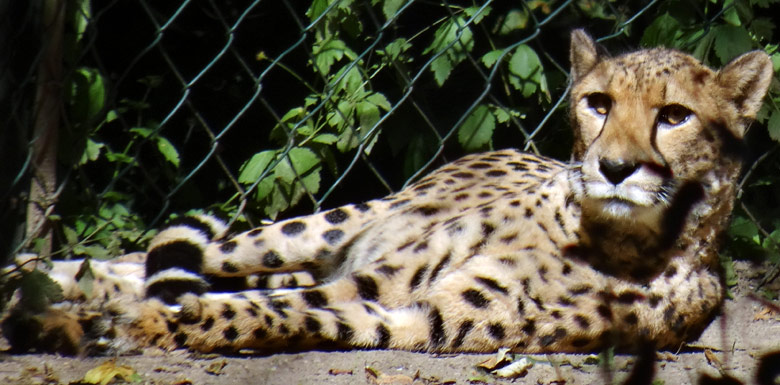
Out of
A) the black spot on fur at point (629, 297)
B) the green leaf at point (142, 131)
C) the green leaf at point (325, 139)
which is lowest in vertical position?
the black spot on fur at point (629, 297)

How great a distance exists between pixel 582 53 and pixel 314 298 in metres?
1.03

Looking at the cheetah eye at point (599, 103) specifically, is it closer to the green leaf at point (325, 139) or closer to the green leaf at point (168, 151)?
the green leaf at point (325, 139)

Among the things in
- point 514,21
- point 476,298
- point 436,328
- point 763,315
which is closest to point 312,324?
point 436,328

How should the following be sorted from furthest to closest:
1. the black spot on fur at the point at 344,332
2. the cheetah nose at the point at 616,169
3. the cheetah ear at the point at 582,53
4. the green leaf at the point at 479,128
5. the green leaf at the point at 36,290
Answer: the green leaf at the point at 479,128
the cheetah ear at the point at 582,53
the black spot on fur at the point at 344,332
the cheetah nose at the point at 616,169
the green leaf at the point at 36,290

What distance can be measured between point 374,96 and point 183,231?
0.79 m

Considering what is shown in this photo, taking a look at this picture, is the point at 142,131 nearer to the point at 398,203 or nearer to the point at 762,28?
the point at 398,203

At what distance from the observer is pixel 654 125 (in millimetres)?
2715

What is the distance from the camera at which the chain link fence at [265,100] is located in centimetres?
309

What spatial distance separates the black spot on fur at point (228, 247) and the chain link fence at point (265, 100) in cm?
12

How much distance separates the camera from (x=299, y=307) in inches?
111

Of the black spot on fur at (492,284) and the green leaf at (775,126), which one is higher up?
the black spot on fur at (492,284)

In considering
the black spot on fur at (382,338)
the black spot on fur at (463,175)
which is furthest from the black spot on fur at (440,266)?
the black spot on fur at (463,175)

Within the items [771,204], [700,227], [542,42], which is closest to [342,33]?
[542,42]

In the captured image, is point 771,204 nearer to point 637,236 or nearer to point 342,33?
point 637,236
